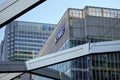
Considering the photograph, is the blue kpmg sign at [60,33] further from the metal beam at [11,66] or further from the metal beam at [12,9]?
the metal beam at [12,9]

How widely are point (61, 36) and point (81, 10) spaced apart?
8.27m

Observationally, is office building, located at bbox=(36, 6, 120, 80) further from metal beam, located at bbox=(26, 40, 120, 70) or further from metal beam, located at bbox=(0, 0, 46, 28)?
metal beam, located at bbox=(0, 0, 46, 28)

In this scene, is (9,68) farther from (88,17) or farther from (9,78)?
(88,17)

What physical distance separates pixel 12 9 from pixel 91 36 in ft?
207

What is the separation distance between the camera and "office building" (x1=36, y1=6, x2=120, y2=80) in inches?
2923

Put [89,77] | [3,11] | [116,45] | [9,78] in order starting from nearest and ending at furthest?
1. [3,11]
2. [116,45]
3. [9,78]
4. [89,77]

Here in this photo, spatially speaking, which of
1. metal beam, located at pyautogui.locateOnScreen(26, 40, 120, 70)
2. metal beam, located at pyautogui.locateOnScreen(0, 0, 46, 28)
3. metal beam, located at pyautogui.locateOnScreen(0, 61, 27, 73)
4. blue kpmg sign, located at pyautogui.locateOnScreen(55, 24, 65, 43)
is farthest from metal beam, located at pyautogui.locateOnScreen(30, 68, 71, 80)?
blue kpmg sign, located at pyautogui.locateOnScreen(55, 24, 65, 43)

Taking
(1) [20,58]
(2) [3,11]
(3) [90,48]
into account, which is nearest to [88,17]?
(3) [90,48]

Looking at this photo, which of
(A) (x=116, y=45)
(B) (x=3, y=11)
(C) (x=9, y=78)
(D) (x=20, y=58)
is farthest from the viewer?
(D) (x=20, y=58)

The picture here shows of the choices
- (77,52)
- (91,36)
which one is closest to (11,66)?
(77,52)

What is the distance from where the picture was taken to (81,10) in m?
77.7

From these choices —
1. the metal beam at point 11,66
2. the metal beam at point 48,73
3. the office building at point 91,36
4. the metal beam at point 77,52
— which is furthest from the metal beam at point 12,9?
the office building at point 91,36

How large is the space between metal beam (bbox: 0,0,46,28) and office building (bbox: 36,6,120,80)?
197 ft

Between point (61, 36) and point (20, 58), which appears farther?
point (20, 58)
